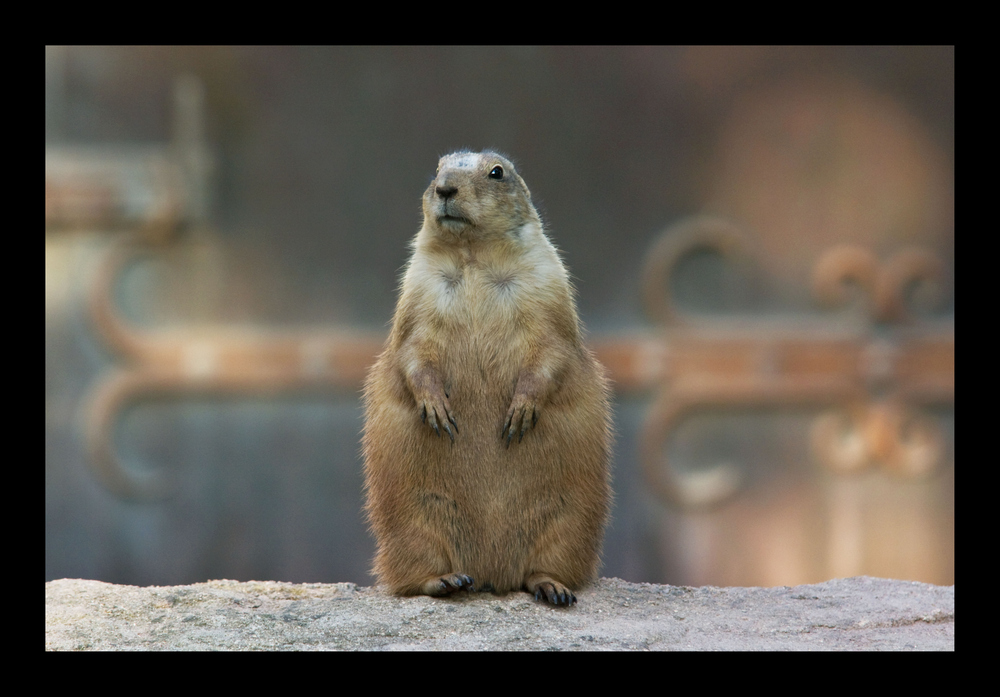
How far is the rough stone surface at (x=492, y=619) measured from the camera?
3938 millimetres

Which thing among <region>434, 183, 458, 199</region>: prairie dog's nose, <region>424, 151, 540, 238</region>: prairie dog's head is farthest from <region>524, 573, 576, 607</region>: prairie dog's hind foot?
<region>434, 183, 458, 199</region>: prairie dog's nose

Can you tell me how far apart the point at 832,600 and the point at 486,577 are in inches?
68.7

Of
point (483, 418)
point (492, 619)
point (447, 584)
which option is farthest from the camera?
point (483, 418)

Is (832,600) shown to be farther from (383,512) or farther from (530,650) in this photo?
(383,512)

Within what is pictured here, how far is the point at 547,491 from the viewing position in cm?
462

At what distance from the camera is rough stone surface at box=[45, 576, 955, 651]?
12.9ft

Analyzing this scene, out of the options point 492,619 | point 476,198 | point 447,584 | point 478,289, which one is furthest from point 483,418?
point 476,198

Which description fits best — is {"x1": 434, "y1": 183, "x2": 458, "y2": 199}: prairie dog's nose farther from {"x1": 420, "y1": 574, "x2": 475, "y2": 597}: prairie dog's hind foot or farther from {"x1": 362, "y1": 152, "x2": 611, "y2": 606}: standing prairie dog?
{"x1": 420, "y1": 574, "x2": 475, "y2": 597}: prairie dog's hind foot

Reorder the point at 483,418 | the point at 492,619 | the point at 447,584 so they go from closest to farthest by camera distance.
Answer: the point at 492,619 → the point at 447,584 → the point at 483,418

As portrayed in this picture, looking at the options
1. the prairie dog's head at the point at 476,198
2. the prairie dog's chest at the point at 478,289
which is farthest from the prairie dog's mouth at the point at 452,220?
the prairie dog's chest at the point at 478,289

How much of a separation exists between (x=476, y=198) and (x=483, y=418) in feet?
3.32

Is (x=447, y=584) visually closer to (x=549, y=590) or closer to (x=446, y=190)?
(x=549, y=590)

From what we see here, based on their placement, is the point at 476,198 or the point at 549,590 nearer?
the point at 549,590

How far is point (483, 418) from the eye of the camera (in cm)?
461
